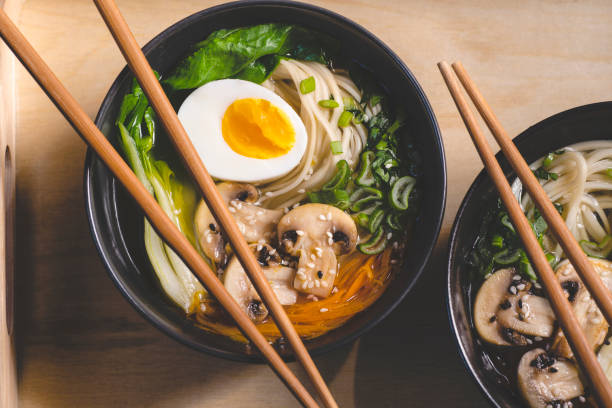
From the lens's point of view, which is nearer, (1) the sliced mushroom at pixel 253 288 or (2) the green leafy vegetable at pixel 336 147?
(1) the sliced mushroom at pixel 253 288

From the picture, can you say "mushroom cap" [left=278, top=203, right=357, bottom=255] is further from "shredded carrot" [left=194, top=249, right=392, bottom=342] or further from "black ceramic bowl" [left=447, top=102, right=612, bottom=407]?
"black ceramic bowl" [left=447, top=102, right=612, bottom=407]

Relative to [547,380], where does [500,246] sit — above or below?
above

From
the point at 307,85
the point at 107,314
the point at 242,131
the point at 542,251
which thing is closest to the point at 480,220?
the point at 542,251

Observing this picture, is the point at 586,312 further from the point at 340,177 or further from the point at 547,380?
the point at 340,177

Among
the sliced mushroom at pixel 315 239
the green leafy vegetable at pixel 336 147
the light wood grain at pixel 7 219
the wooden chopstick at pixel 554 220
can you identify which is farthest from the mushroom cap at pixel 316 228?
the light wood grain at pixel 7 219

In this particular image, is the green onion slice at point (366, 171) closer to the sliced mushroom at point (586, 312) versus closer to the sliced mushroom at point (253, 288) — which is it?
the sliced mushroom at point (253, 288)

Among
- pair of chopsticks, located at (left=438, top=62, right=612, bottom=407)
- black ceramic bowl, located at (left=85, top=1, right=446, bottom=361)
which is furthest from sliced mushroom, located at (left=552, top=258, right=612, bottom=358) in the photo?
black ceramic bowl, located at (left=85, top=1, right=446, bottom=361)
